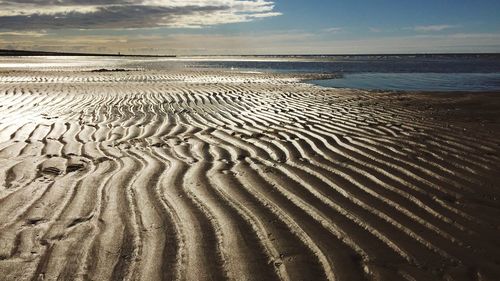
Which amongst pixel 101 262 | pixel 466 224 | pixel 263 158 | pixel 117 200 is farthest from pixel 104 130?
pixel 466 224

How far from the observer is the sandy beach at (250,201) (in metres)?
2.75

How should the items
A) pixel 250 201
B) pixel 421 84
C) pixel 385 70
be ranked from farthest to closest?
pixel 385 70
pixel 421 84
pixel 250 201

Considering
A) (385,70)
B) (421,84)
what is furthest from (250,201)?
(385,70)

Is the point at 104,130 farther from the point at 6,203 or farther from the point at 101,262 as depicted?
the point at 101,262

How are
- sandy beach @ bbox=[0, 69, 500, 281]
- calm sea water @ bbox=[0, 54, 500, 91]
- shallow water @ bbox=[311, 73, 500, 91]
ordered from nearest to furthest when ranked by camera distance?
sandy beach @ bbox=[0, 69, 500, 281]
shallow water @ bbox=[311, 73, 500, 91]
calm sea water @ bbox=[0, 54, 500, 91]

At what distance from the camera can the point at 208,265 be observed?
2732 millimetres

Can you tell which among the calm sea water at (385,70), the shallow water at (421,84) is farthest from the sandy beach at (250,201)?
the calm sea water at (385,70)

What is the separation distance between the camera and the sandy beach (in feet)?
9.04

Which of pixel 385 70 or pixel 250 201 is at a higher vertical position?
pixel 250 201

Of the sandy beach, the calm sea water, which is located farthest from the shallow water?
the sandy beach

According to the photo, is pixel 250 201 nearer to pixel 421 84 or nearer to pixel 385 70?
pixel 421 84

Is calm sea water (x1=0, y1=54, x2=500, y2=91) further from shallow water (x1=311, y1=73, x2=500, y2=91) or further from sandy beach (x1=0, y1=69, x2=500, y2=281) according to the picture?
sandy beach (x1=0, y1=69, x2=500, y2=281)

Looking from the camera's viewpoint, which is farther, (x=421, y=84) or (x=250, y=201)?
(x=421, y=84)

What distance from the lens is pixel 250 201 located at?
153 inches
